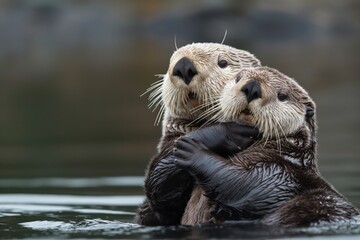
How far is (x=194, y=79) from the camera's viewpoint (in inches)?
258

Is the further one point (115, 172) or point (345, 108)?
point (345, 108)

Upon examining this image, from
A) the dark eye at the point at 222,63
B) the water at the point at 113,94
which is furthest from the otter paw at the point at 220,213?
the dark eye at the point at 222,63

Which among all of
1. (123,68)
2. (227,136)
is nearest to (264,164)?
(227,136)

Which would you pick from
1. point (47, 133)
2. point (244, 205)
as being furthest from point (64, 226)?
point (47, 133)

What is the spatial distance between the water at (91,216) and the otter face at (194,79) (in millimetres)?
879

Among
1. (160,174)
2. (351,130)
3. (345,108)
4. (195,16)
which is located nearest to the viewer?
(160,174)

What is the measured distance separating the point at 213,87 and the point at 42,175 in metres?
4.88

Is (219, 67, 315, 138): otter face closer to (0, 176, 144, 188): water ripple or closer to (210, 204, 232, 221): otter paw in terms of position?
A: (210, 204, 232, 221): otter paw

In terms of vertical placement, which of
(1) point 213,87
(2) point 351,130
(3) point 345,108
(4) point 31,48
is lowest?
(1) point 213,87

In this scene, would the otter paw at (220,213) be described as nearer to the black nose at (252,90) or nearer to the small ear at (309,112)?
the black nose at (252,90)

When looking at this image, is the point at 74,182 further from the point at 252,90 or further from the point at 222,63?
the point at 252,90

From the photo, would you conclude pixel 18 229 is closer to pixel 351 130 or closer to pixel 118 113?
pixel 351 130

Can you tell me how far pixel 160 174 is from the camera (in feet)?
21.4

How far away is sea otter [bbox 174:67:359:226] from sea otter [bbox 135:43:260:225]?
0.39ft
